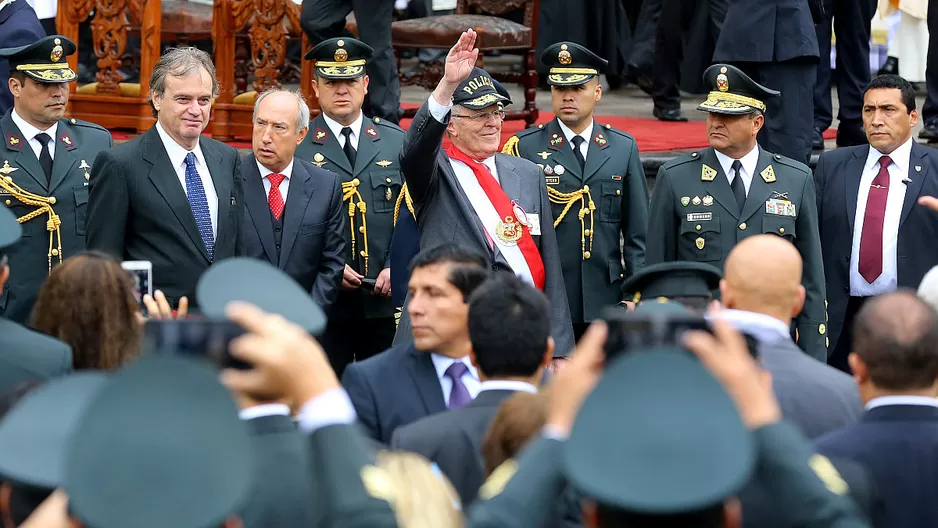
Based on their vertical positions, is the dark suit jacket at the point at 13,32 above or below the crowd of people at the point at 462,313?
above

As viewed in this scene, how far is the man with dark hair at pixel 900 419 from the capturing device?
3008mm

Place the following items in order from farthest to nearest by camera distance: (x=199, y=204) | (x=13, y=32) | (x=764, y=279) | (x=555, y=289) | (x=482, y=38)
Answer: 1. (x=482, y=38)
2. (x=13, y=32)
3. (x=555, y=289)
4. (x=199, y=204)
5. (x=764, y=279)

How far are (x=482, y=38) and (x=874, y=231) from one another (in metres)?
3.37

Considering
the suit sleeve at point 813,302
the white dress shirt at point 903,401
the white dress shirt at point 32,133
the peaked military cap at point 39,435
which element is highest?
the white dress shirt at point 32,133

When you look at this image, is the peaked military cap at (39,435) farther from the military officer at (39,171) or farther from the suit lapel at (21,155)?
the suit lapel at (21,155)

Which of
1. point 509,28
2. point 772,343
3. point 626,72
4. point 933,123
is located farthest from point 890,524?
point 626,72

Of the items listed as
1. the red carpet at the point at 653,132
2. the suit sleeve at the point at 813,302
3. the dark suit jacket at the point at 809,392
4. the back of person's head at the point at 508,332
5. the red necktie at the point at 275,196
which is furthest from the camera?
the red carpet at the point at 653,132

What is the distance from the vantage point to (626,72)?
10664mm

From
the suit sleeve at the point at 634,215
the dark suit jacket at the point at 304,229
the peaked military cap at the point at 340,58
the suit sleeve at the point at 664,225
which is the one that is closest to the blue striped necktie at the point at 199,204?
the dark suit jacket at the point at 304,229

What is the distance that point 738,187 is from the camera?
19.3ft

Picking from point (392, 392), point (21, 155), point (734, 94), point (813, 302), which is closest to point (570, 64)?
point (734, 94)

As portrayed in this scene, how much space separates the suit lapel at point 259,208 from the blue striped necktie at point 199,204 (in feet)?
1.48

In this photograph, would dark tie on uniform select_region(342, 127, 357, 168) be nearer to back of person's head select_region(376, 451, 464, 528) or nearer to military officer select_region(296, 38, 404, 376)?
military officer select_region(296, 38, 404, 376)

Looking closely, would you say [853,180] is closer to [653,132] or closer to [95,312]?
[653,132]
